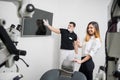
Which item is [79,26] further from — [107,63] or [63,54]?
[107,63]

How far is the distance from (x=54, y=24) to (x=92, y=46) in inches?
37.4

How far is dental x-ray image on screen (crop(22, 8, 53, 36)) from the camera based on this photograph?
2.86m

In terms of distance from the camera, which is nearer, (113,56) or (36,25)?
(113,56)

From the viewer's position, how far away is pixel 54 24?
3.73m

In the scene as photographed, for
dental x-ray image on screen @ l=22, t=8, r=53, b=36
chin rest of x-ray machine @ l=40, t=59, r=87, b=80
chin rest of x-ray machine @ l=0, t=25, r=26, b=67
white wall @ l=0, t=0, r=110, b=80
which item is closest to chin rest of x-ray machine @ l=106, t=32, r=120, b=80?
chin rest of x-ray machine @ l=0, t=25, r=26, b=67

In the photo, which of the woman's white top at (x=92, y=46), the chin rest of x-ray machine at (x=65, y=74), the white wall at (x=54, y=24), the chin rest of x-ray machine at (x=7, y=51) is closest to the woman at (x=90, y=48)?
the woman's white top at (x=92, y=46)

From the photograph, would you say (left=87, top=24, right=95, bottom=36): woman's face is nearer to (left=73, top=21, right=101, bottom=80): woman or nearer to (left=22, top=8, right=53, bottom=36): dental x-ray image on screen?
(left=73, top=21, right=101, bottom=80): woman

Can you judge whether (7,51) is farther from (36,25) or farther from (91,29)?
(91,29)

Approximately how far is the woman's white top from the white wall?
0.75 m

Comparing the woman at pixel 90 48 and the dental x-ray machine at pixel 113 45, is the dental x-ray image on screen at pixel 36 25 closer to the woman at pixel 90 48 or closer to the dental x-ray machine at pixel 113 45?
the woman at pixel 90 48

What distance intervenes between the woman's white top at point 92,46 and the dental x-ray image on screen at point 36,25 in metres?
0.73

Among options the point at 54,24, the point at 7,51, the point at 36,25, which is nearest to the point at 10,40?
the point at 7,51

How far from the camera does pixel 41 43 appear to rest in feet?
11.1

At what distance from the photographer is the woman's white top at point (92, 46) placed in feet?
10.2
